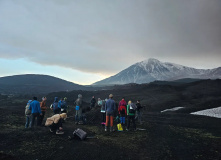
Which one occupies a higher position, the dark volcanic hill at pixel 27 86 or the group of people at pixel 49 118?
the dark volcanic hill at pixel 27 86

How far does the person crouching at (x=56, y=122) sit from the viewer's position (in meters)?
11.0

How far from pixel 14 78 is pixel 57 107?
169 meters

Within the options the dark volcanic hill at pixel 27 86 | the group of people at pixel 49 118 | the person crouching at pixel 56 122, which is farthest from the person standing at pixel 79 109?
the dark volcanic hill at pixel 27 86


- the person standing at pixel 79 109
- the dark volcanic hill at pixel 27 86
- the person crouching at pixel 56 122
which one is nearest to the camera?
the person crouching at pixel 56 122

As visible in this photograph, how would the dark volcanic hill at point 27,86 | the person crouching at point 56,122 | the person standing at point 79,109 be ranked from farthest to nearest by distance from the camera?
the dark volcanic hill at point 27,86 → the person standing at point 79,109 → the person crouching at point 56,122

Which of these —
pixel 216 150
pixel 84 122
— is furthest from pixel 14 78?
pixel 216 150

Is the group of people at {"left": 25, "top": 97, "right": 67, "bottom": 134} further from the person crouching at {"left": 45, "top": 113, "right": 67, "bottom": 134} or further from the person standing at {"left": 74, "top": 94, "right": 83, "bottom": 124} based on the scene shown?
the person standing at {"left": 74, "top": 94, "right": 83, "bottom": 124}

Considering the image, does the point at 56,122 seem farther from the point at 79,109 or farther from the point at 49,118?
the point at 79,109

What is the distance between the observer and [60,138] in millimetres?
10766

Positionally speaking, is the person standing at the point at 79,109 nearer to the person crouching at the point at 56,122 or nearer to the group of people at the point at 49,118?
the group of people at the point at 49,118

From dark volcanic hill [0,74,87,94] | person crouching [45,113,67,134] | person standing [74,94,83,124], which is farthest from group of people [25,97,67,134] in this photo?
dark volcanic hill [0,74,87,94]

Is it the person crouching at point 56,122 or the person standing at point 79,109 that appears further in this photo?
the person standing at point 79,109

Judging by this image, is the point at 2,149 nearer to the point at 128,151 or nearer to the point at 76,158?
the point at 76,158

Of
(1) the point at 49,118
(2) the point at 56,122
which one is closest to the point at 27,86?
(1) the point at 49,118
